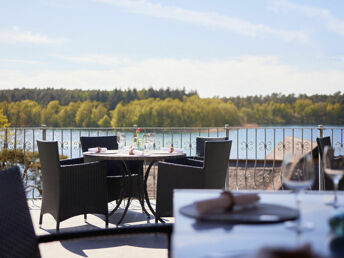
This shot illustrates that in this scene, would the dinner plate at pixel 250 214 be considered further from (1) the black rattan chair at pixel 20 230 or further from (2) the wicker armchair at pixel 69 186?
(2) the wicker armchair at pixel 69 186

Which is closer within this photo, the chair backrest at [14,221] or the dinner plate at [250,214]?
the dinner plate at [250,214]

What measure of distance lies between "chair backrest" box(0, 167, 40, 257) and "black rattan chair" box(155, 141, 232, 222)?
2.31 meters

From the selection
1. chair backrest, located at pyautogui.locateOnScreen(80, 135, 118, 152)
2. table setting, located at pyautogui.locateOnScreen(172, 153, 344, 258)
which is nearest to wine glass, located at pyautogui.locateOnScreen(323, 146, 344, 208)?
table setting, located at pyautogui.locateOnScreen(172, 153, 344, 258)

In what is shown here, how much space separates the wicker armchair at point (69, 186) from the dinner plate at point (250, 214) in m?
2.77

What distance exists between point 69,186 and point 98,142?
1.13 metres

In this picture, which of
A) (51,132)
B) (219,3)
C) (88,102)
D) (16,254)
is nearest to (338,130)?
(51,132)

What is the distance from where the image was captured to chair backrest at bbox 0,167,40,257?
1.42 meters

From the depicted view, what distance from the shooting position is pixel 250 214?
1.26 m

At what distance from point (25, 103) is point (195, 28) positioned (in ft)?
37.3

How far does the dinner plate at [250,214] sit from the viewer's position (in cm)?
120

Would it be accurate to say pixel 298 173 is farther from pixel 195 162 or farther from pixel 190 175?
pixel 195 162

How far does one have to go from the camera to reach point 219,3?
1888 cm

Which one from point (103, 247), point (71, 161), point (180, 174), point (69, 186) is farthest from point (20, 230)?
point (71, 161)

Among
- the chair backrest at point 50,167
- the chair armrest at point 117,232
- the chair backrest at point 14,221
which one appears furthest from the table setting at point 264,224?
the chair backrest at point 50,167
